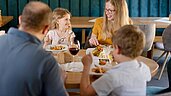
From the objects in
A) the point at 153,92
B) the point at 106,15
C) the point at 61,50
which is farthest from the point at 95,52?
the point at 106,15

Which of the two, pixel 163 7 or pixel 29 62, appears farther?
pixel 163 7

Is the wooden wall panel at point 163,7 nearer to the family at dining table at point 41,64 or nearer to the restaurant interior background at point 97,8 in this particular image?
the restaurant interior background at point 97,8

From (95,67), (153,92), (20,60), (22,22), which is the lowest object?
(153,92)

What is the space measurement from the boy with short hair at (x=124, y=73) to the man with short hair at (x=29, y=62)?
0.33 metres

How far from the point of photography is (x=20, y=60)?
176 centimetres

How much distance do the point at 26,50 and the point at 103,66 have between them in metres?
0.99

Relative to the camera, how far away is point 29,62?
5.74 feet

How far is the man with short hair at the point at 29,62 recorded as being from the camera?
1753 mm

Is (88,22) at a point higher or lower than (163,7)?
lower

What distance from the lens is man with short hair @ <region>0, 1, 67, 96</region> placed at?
5.75 ft

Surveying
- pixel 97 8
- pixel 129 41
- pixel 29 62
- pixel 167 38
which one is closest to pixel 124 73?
pixel 129 41

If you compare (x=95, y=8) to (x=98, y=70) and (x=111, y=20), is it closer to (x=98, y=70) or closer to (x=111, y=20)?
(x=111, y=20)

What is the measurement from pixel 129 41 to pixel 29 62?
2.07 ft

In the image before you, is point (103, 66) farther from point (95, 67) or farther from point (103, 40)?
point (103, 40)
